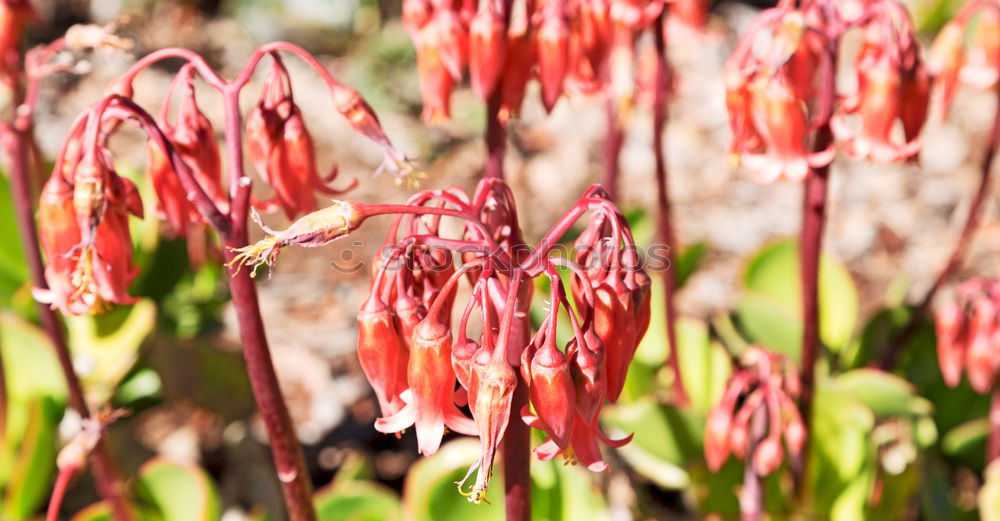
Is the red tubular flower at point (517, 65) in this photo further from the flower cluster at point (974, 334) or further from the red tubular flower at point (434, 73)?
the flower cluster at point (974, 334)

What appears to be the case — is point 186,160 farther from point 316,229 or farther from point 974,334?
point 974,334

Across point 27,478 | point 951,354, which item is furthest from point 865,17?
point 27,478

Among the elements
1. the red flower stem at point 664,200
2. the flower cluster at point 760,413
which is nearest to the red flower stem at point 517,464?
the flower cluster at point 760,413

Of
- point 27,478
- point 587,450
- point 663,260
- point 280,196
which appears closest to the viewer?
point 587,450

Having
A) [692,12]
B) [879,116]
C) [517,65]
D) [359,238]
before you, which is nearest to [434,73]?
[517,65]

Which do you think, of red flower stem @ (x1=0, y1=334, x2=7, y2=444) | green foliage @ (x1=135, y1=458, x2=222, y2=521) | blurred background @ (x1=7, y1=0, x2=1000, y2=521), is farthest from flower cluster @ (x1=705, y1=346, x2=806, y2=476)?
red flower stem @ (x1=0, y1=334, x2=7, y2=444)

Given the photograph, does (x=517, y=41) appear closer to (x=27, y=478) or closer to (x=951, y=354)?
(x=951, y=354)
